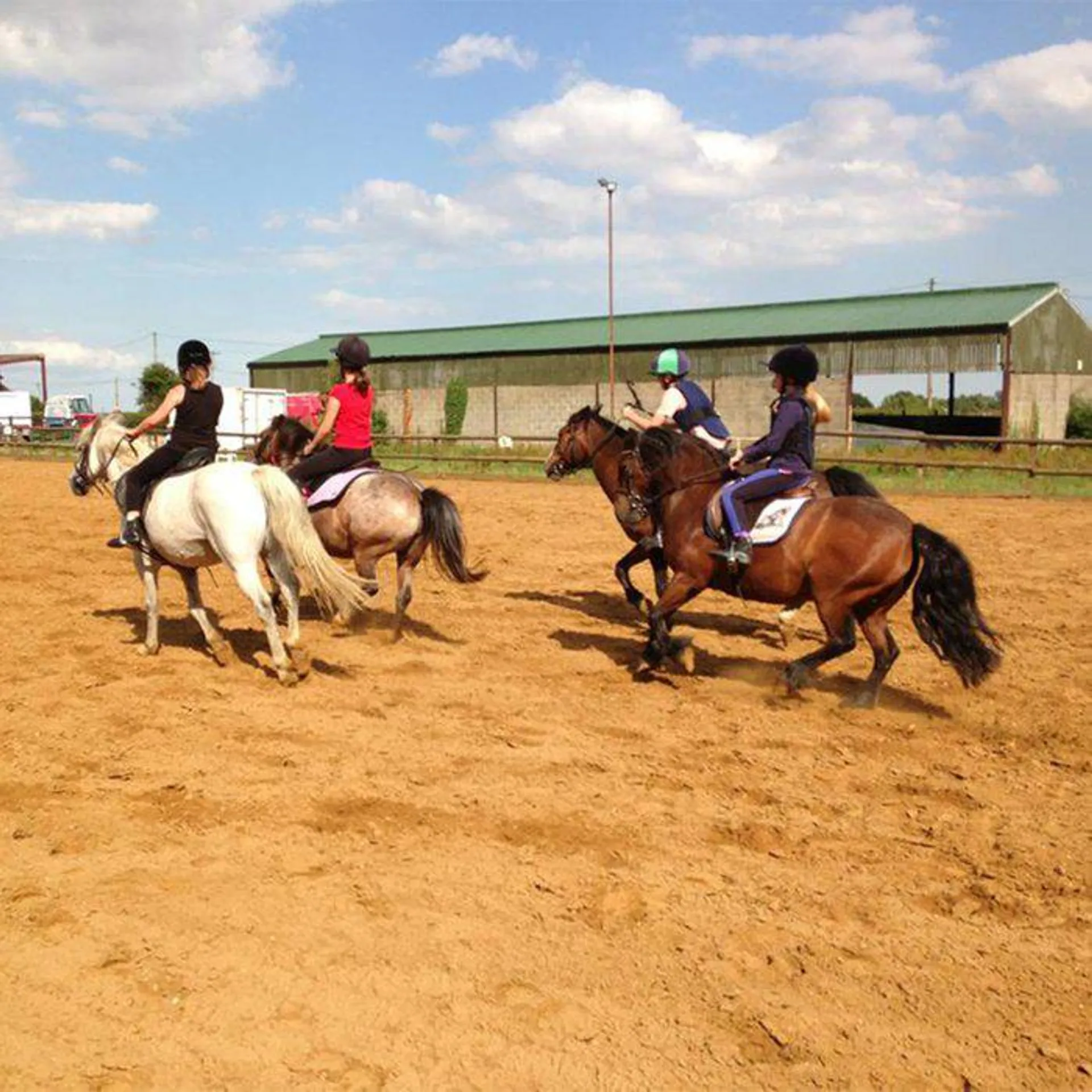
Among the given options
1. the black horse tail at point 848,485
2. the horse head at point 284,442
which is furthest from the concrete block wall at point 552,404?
the black horse tail at point 848,485

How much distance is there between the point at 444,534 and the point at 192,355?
7.80 ft

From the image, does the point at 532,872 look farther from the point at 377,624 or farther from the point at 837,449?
the point at 837,449

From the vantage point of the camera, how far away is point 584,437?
380 inches

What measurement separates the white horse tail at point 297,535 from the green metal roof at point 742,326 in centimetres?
2891

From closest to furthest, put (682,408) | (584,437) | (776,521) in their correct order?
(776,521), (682,408), (584,437)

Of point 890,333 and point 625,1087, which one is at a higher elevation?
point 890,333

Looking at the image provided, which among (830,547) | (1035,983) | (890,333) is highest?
(890,333)

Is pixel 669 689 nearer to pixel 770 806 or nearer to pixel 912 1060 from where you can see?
pixel 770 806

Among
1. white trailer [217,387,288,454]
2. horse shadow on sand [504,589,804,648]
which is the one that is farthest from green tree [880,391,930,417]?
horse shadow on sand [504,589,804,648]

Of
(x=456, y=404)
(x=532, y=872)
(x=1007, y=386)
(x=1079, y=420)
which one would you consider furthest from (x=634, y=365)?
(x=532, y=872)

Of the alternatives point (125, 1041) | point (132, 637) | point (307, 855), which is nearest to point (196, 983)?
point (125, 1041)

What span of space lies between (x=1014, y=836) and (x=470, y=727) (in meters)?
3.13

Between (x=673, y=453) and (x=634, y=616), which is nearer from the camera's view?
(x=673, y=453)

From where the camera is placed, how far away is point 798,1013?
346 cm
